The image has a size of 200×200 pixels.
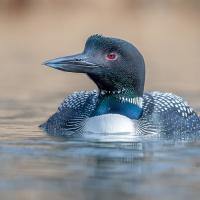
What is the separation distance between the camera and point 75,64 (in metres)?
12.2

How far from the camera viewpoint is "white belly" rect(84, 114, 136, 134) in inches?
475

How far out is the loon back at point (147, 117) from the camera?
482 inches

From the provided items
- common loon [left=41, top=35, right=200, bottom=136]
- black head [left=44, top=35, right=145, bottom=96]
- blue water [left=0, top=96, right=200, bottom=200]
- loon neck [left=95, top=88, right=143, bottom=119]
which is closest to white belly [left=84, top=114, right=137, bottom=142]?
common loon [left=41, top=35, right=200, bottom=136]

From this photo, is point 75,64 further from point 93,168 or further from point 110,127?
point 93,168

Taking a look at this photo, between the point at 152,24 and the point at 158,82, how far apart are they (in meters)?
9.68

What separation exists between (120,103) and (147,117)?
0.33 meters

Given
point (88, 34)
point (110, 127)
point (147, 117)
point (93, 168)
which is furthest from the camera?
point (88, 34)

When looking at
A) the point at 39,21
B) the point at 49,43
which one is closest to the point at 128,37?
the point at 49,43

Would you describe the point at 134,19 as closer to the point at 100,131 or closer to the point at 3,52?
the point at 3,52

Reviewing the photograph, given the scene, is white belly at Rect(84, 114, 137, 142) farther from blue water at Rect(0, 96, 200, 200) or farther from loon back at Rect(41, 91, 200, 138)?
blue water at Rect(0, 96, 200, 200)

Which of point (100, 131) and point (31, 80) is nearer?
point (100, 131)

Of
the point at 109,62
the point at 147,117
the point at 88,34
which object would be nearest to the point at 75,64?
the point at 109,62

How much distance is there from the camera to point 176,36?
1061 inches

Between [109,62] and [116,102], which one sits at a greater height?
[109,62]
